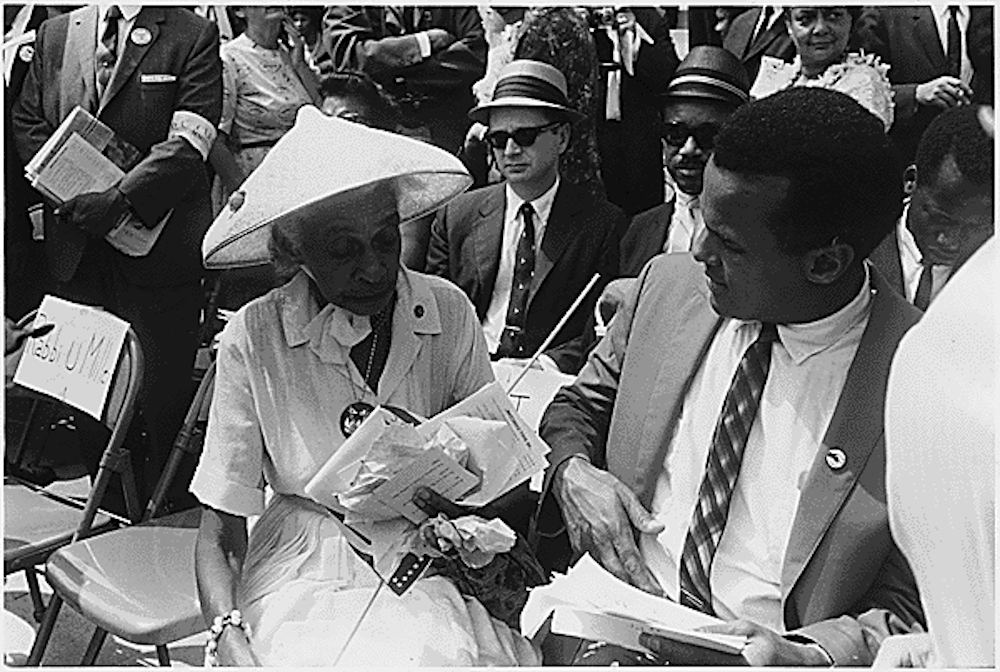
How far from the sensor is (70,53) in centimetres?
329

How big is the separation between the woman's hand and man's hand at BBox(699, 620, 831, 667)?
25.9 inches

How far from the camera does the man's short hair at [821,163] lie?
190 centimetres

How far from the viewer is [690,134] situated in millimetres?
3082

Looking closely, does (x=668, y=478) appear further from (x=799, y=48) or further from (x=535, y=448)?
(x=799, y=48)

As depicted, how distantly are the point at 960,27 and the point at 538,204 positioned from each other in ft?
3.49

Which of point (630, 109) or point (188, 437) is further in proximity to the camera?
point (630, 109)

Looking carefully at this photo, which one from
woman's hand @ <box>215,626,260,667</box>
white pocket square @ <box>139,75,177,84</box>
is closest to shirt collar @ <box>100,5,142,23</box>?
white pocket square @ <box>139,75,177,84</box>

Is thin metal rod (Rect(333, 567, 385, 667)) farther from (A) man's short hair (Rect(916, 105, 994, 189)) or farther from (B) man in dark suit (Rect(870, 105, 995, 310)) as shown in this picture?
(A) man's short hair (Rect(916, 105, 994, 189))

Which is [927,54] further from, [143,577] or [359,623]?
[143,577]

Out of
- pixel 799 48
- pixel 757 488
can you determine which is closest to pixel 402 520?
pixel 757 488

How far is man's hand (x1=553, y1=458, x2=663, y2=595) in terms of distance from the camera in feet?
6.77

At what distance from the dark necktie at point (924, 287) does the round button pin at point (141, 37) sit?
6.38ft

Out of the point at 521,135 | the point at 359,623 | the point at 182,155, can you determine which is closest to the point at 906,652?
the point at 359,623

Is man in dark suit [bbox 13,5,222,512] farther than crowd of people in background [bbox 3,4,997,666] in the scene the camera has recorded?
Yes
